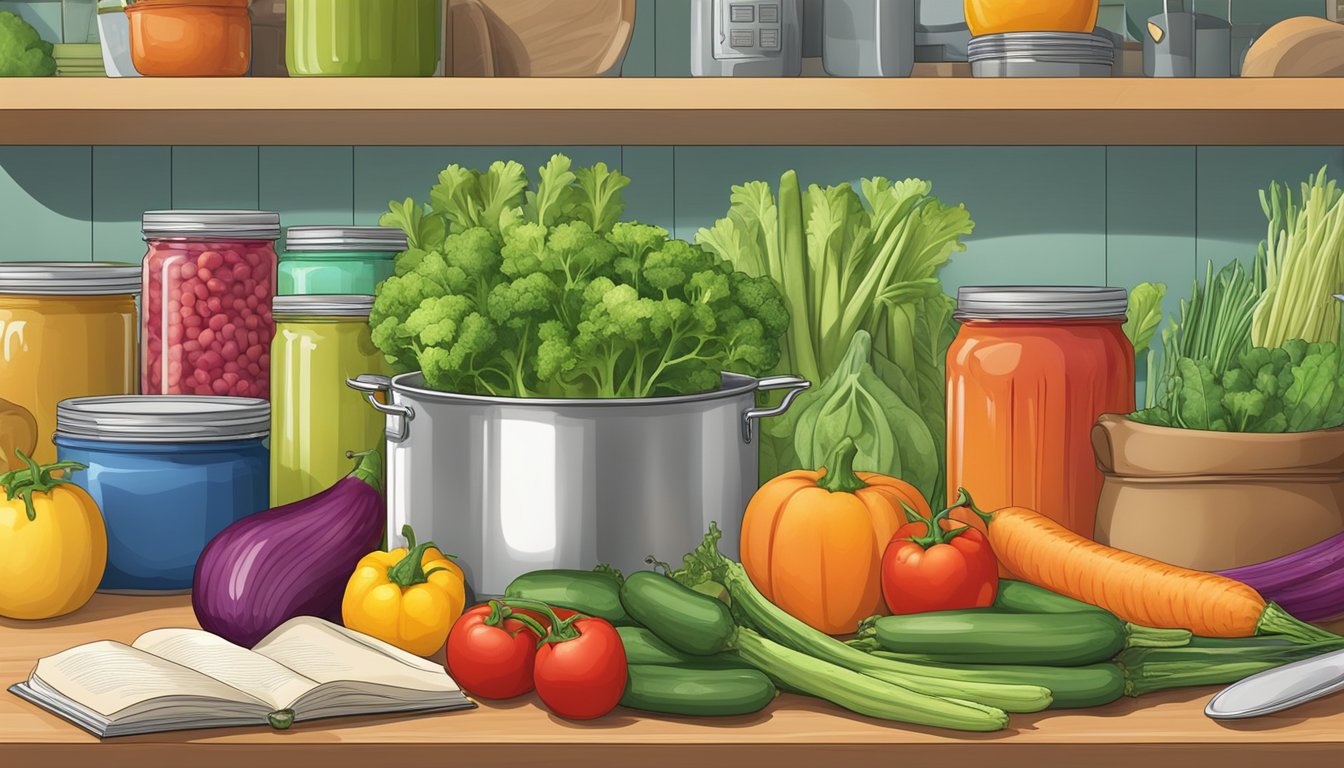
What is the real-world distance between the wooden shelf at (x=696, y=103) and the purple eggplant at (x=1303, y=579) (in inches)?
16.7

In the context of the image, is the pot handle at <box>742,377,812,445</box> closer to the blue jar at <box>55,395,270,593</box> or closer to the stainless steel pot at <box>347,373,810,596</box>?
the stainless steel pot at <box>347,373,810,596</box>

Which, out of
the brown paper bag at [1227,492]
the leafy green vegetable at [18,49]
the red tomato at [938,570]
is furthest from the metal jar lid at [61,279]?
the brown paper bag at [1227,492]

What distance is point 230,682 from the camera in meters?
0.85

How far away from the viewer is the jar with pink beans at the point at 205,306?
1.26m

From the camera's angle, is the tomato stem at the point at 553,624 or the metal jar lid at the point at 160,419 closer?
the tomato stem at the point at 553,624

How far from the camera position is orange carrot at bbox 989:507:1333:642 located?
0.94 m

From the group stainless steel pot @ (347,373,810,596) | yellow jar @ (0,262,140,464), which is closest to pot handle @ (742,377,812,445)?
stainless steel pot @ (347,373,810,596)

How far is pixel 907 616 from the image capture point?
906 millimetres

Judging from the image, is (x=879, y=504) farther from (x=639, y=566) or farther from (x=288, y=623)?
(x=288, y=623)

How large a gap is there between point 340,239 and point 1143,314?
2.82 feet

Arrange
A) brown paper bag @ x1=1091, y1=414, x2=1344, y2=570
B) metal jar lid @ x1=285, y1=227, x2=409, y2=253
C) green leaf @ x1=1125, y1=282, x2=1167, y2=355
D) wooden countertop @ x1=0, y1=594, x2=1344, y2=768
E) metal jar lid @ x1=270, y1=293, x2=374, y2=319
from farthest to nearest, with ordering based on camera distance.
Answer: green leaf @ x1=1125, y1=282, x2=1167, y2=355
metal jar lid @ x1=285, y1=227, x2=409, y2=253
metal jar lid @ x1=270, y1=293, x2=374, y2=319
brown paper bag @ x1=1091, y1=414, x2=1344, y2=570
wooden countertop @ x1=0, y1=594, x2=1344, y2=768

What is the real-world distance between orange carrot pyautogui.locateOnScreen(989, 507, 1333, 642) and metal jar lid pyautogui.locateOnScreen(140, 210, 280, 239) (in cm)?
75

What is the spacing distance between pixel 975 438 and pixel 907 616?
0.95 feet

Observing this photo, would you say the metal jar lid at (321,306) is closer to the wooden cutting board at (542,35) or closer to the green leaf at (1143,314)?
the wooden cutting board at (542,35)
